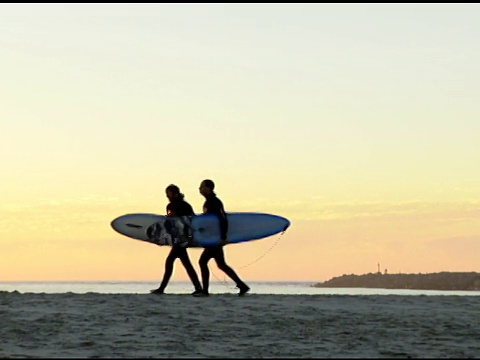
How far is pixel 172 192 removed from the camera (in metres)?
16.7

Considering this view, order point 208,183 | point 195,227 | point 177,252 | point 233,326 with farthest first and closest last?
1. point 195,227
2. point 177,252
3. point 208,183
4. point 233,326

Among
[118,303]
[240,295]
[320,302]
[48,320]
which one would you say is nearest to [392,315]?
[320,302]

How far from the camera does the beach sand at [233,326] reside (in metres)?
11.3

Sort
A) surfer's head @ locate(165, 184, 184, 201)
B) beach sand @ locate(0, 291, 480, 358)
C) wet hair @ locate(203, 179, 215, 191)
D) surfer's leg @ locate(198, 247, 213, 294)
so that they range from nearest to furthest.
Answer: beach sand @ locate(0, 291, 480, 358)
surfer's leg @ locate(198, 247, 213, 294)
wet hair @ locate(203, 179, 215, 191)
surfer's head @ locate(165, 184, 184, 201)

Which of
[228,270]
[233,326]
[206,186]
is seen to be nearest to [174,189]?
[206,186]

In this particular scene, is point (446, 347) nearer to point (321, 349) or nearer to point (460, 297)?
point (321, 349)

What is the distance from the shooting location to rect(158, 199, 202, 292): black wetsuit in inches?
643

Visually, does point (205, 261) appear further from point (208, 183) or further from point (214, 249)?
point (208, 183)

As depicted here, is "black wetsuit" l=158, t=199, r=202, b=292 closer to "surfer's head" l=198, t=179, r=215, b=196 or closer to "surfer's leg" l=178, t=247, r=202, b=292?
"surfer's leg" l=178, t=247, r=202, b=292

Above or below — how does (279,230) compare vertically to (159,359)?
above

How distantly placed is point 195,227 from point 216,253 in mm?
1102

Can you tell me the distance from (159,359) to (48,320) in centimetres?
325

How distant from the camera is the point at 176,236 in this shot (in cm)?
1742

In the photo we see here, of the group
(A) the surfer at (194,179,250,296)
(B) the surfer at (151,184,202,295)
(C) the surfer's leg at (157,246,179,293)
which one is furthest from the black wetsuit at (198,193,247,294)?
(C) the surfer's leg at (157,246,179,293)
